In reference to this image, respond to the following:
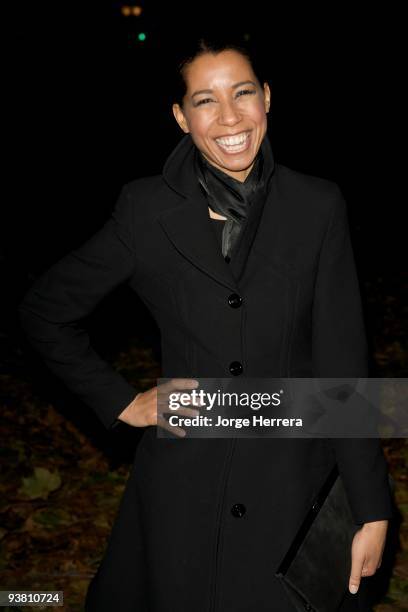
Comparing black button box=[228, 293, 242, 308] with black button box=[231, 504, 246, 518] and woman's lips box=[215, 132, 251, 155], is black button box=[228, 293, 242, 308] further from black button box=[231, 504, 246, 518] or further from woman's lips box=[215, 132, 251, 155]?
black button box=[231, 504, 246, 518]

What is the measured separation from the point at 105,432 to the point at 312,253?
4.79 metres

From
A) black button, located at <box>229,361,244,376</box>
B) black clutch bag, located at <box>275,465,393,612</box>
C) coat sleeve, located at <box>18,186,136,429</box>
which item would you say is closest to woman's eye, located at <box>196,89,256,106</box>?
coat sleeve, located at <box>18,186,136,429</box>

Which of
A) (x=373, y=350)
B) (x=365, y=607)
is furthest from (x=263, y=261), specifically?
(x=373, y=350)

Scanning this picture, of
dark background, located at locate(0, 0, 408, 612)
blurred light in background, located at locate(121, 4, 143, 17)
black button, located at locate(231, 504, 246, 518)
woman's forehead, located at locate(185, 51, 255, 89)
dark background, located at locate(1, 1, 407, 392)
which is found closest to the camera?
woman's forehead, located at locate(185, 51, 255, 89)

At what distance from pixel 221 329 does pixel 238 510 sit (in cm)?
61

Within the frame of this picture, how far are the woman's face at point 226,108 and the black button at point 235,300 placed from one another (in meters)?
0.40

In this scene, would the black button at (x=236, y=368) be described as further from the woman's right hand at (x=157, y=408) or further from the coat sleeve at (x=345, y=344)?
the coat sleeve at (x=345, y=344)

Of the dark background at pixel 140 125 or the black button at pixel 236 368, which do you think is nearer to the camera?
the black button at pixel 236 368

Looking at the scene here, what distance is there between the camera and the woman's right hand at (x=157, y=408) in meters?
2.73

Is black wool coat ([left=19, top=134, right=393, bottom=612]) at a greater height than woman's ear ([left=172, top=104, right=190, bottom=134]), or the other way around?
woman's ear ([left=172, top=104, right=190, bottom=134])

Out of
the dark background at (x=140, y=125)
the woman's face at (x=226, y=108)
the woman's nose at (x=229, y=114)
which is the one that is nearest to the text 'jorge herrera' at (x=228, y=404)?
the woman's face at (x=226, y=108)

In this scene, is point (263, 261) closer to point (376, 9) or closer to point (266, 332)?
point (266, 332)

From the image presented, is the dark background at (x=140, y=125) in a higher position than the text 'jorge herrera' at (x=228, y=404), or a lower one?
higher

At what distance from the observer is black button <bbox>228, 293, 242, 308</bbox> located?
2.61 meters
